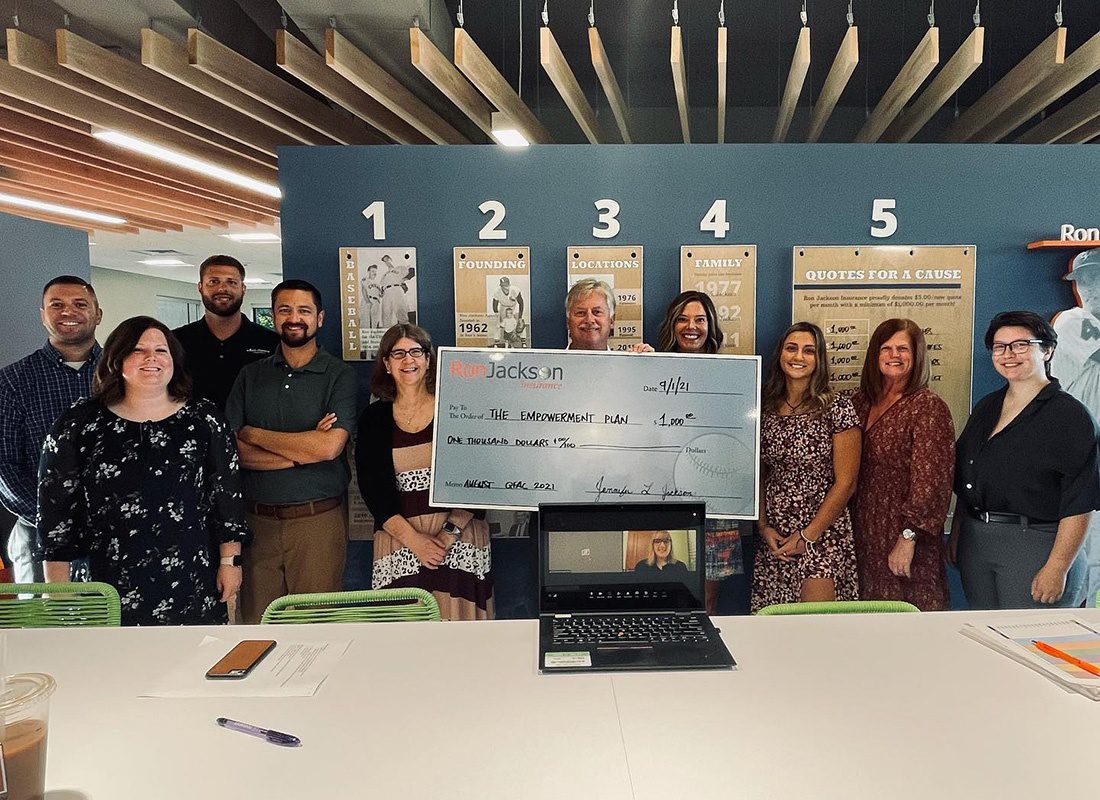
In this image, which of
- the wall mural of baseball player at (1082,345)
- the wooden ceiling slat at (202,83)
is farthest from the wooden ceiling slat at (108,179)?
the wall mural of baseball player at (1082,345)

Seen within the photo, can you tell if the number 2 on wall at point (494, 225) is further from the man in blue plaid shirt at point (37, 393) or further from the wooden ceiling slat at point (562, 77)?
the man in blue plaid shirt at point (37, 393)

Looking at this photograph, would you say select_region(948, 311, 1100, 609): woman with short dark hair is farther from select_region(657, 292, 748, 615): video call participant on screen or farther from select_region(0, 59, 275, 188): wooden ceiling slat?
select_region(0, 59, 275, 188): wooden ceiling slat

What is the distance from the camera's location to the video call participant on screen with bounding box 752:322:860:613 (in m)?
3.06

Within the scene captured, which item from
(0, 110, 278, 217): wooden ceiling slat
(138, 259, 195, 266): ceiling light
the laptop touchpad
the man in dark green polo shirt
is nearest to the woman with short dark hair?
the laptop touchpad

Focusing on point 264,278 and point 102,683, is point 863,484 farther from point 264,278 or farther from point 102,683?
point 264,278

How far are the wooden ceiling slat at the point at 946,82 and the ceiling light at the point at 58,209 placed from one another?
23.6ft

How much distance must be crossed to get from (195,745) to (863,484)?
2738 mm

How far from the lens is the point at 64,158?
5.37 meters

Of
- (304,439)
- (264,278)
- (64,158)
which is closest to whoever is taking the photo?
(304,439)

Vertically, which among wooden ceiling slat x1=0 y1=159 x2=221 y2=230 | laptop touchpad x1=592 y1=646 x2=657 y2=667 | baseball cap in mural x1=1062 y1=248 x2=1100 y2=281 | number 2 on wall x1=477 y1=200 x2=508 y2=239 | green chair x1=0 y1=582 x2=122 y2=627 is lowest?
green chair x1=0 y1=582 x2=122 y2=627

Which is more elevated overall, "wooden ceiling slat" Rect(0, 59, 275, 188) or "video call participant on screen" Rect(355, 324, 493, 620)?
"wooden ceiling slat" Rect(0, 59, 275, 188)

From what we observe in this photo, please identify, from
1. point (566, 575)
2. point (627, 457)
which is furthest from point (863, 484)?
point (566, 575)

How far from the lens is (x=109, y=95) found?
13.0ft

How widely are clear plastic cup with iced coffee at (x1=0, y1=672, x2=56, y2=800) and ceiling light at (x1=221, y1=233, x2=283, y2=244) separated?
30.5 feet
